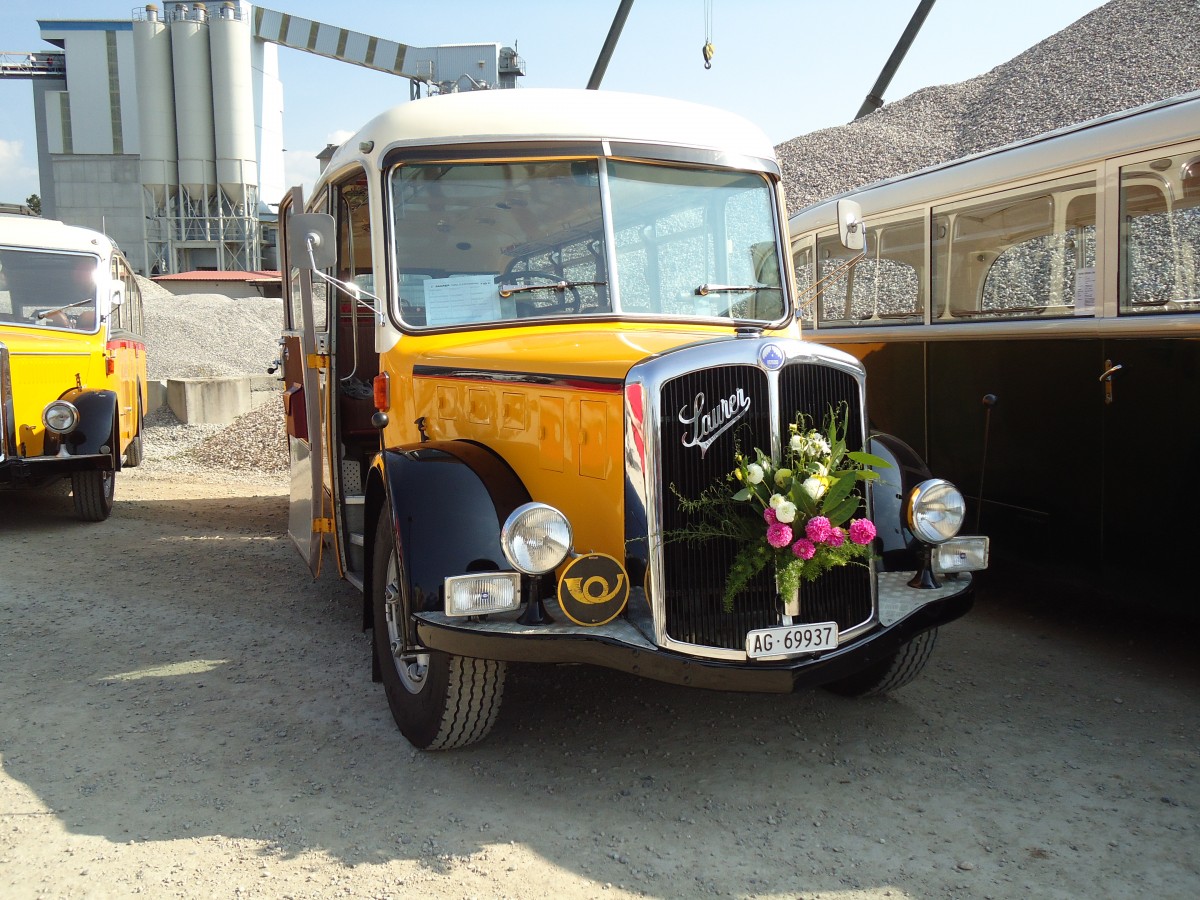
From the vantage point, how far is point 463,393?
14.5 feet

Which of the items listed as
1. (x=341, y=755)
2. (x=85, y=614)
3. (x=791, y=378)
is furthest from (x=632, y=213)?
(x=85, y=614)

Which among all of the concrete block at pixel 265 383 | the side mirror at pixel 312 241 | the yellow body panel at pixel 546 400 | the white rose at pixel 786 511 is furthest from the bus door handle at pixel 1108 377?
the concrete block at pixel 265 383

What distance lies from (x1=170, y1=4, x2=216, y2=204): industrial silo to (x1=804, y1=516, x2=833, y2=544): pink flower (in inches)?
2231

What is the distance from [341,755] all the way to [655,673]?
1.39 m

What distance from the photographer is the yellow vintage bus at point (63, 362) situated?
27.1ft

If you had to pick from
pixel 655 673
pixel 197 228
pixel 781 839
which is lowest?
pixel 781 839

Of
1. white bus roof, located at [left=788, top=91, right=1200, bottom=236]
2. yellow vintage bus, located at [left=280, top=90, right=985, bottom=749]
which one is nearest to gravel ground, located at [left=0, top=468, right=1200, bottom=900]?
Answer: yellow vintage bus, located at [left=280, top=90, right=985, bottom=749]

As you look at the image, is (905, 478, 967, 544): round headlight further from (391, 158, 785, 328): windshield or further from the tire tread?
the tire tread

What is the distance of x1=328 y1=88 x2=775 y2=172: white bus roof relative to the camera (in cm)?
466

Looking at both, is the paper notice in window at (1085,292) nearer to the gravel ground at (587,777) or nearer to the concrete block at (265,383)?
the gravel ground at (587,777)

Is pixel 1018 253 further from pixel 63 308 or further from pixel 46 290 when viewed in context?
pixel 46 290

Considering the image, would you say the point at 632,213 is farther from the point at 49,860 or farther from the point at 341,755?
the point at 49,860

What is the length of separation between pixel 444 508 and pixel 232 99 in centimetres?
5583

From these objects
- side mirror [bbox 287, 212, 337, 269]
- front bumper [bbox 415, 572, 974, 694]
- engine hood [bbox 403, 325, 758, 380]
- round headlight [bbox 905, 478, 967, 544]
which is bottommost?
front bumper [bbox 415, 572, 974, 694]
